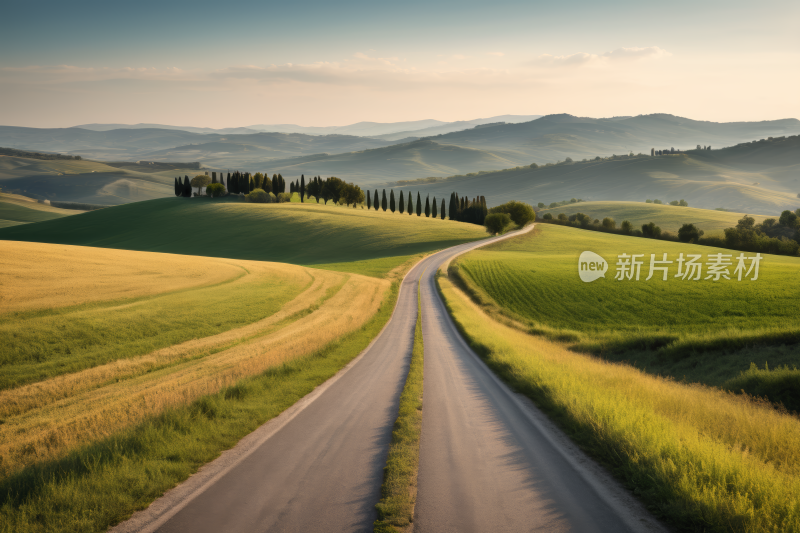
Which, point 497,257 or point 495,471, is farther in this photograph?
point 497,257

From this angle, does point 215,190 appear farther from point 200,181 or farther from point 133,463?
point 133,463

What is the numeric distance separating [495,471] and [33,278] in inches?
1299

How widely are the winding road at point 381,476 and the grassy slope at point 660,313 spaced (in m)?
14.2

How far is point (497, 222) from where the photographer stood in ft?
333

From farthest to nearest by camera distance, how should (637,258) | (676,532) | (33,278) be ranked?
(637,258)
(33,278)
(676,532)

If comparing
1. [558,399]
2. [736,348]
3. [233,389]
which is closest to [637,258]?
[736,348]

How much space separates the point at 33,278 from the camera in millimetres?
28891

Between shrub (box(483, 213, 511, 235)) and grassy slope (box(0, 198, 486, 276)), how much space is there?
2.77m

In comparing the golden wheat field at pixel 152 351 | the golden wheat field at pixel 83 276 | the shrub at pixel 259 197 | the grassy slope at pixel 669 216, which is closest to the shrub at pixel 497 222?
the golden wheat field at pixel 152 351

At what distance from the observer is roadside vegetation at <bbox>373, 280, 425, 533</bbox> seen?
703 cm

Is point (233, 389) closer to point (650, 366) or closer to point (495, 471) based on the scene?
point (495, 471)

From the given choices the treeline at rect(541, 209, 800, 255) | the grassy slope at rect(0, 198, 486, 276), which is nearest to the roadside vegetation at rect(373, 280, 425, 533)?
the grassy slope at rect(0, 198, 486, 276)

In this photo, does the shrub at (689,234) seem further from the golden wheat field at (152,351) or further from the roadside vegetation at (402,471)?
the roadside vegetation at (402,471)

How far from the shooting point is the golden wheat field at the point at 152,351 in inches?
500
